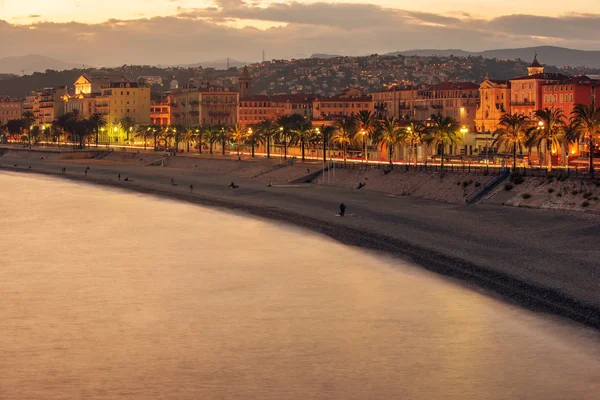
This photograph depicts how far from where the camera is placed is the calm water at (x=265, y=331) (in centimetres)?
2702

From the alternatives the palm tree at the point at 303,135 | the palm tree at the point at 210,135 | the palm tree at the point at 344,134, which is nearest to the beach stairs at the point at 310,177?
the palm tree at the point at 344,134

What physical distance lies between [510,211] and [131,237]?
25232 millimetres

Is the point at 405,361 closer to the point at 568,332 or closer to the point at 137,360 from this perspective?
the point at 568,332

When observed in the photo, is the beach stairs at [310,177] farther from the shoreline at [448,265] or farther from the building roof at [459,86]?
the building roof at [459,86]

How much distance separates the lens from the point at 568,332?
31.4m

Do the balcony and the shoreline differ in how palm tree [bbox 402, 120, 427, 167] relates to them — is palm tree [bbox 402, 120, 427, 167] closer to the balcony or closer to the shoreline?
the shoreline

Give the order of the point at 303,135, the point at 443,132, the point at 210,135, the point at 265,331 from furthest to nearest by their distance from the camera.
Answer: the point at 210,135, the point at 303,135, the point at 443,132, the point at 265,331

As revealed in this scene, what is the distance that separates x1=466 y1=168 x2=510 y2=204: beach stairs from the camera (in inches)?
2642

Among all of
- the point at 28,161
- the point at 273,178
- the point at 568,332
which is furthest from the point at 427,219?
the point at 28,161

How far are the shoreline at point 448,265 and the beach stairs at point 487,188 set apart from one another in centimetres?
1237

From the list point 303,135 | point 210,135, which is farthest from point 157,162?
point 303,135

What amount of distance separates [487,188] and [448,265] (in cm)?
2571

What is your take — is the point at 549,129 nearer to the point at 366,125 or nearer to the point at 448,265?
the point at 366,125

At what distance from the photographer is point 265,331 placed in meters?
33.5
